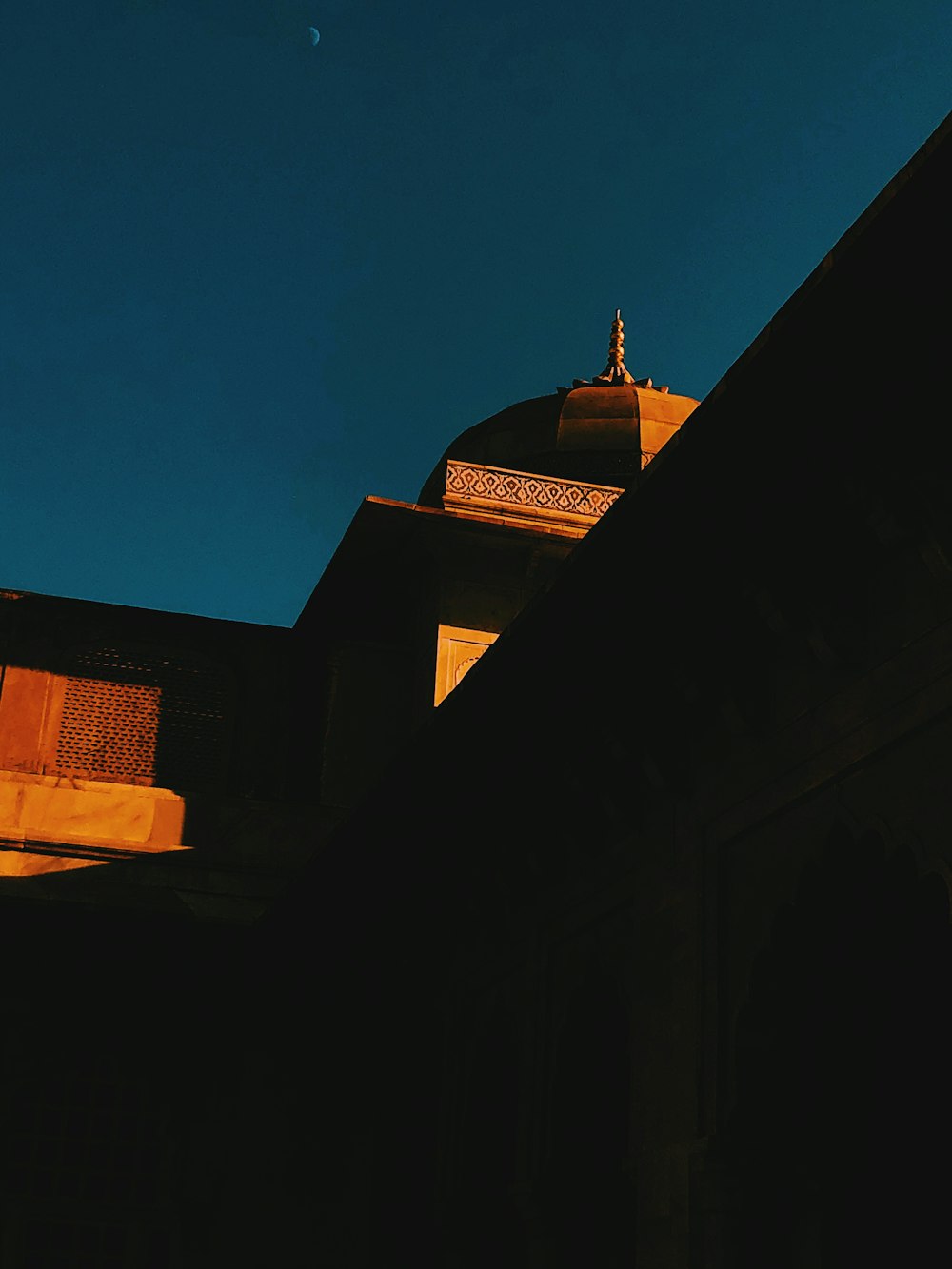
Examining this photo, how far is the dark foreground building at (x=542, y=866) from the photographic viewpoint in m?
5.12

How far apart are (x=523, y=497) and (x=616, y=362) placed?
489 centimetres

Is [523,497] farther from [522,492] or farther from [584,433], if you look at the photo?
[584,433]

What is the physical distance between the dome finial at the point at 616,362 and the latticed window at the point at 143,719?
230 inches

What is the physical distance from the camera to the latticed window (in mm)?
12648

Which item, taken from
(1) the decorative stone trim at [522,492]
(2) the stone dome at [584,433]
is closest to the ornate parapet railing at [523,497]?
(1) the decorative stone trim at [522,492]

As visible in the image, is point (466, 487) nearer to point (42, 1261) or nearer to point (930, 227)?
point (42, 1261)

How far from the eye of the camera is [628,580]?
615cm

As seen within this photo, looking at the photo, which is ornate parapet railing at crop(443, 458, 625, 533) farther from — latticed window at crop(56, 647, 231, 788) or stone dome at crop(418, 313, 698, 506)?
latticed window at crop(56, 647, 231, 788)

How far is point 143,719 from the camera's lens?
12.8 m

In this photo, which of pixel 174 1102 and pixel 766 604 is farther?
pixel 174 1102

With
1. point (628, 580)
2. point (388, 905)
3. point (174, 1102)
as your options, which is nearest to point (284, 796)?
point (174, 1102)

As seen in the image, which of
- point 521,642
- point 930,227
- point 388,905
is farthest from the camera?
point 388,905

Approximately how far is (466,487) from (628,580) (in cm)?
687

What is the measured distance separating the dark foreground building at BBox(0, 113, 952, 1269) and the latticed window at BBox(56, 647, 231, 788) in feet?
0.09
